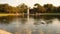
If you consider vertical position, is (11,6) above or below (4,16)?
above

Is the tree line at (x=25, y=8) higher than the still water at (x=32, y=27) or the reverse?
higher

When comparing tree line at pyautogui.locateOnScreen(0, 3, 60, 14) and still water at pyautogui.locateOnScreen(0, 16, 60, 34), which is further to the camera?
tree line at pyautogui.locateOnScreen(0, 3, 60, 14)

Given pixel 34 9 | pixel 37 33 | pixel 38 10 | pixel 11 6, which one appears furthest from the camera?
pixel 38 10

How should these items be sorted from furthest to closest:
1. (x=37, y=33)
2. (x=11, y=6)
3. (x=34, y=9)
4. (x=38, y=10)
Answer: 1. (x=38, y=10)
2. (x=34, y=9)
3. (x=11, y=6)
4. (x=37, y=33)

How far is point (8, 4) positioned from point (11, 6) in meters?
0.35

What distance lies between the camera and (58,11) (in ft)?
44.9

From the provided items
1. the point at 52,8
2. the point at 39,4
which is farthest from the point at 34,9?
the point at 52,8

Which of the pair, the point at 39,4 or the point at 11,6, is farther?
the point at 39,4

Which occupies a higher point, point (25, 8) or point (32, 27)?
point (25, 8)

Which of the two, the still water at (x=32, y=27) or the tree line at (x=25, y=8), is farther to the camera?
the tree line at (x=25, y=8)

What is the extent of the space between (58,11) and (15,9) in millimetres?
3807

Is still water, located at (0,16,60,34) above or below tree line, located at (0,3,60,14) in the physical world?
below

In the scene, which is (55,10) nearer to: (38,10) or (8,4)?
(38,10)

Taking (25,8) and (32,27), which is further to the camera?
(25,8)
